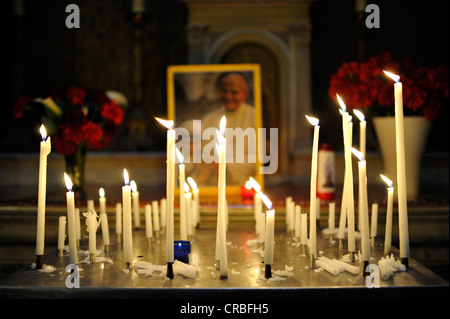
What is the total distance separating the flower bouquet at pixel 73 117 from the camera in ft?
9.60

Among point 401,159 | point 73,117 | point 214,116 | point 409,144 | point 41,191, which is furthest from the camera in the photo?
point 214,116

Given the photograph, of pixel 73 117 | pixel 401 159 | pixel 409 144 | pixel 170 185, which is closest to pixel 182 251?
pixel 170 185

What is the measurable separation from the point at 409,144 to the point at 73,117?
204cm

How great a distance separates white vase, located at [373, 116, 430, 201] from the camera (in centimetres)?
306

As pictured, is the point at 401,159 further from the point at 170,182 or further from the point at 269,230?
the point at 170,182

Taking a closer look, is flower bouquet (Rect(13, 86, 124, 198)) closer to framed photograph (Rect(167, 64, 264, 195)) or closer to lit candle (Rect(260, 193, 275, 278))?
framed photograph (Rect(167, 64, 264, 195))

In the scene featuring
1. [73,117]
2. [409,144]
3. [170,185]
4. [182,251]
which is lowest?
[182,251]

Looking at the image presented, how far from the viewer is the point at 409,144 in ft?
10.1

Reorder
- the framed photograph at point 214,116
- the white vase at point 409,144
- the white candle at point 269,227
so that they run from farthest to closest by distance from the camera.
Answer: the framed photograph at point 214,116 < the white vase at point 409,144 < the white candle at point 269,227

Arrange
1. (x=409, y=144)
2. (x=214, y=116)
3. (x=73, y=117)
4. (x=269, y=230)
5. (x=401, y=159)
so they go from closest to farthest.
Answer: (x=269, y=230), (x=401, y=159), (x=73, y=117), (x=409, y=144), (x=214, y=116)

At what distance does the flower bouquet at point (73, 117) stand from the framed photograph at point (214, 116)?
0.43m

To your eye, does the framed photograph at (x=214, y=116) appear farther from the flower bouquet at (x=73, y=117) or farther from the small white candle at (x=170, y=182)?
the small white candle at (x=170, y=182)

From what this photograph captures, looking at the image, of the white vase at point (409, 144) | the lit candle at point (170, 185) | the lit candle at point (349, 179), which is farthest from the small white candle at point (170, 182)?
the white vase at point (409, 144)

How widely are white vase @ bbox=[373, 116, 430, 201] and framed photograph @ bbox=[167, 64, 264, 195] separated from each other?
80 centimetres
